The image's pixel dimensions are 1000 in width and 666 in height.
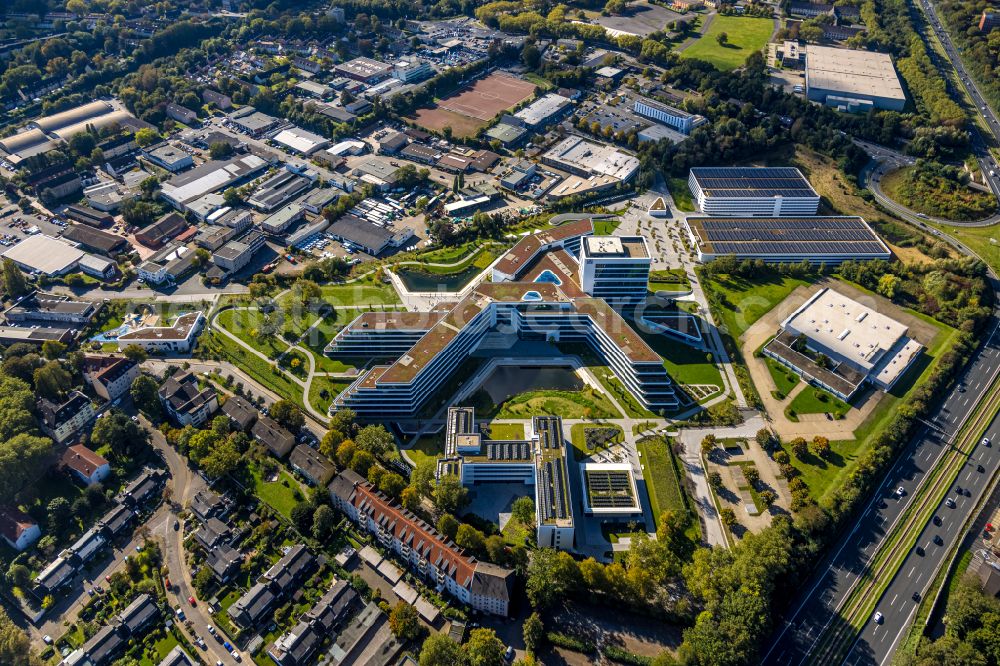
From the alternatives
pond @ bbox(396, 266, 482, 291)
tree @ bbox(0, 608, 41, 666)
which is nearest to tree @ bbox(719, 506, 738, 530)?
pond @ bbox(396, 266, 482, 291)

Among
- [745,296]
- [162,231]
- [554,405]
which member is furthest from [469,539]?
[162,231]

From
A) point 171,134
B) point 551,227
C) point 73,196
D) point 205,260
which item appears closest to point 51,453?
point 205,260

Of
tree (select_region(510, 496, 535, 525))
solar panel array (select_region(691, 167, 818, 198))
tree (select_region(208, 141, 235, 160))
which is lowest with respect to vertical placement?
tree (select_region(510, 496, 535, 525))

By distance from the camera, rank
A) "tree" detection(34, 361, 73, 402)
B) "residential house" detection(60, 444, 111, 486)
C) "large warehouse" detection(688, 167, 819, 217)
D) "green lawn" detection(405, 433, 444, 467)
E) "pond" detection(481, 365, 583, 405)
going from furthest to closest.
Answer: "large warehouse" detection(688, 167, 819, 217), "pond" detection(481, 365, 583, 405), "tree" detection(34, 361, 73, 402), "green lawn" detection(405, 433, 444, 467), "residential house" detection(60, 444, 111, 486)

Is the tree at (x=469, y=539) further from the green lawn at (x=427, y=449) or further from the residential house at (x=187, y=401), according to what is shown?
the residential house at (x=187, y=401)

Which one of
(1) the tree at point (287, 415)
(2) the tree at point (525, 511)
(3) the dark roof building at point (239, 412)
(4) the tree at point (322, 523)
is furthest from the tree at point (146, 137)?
(2) the tree at point (525, 511)

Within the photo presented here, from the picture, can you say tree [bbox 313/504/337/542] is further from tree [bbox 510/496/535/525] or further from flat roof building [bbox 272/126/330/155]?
flat roof building [bbox 272/126/330/155]

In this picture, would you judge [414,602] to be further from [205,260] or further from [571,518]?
[205,260]
